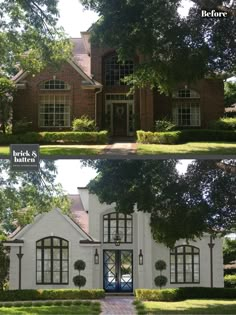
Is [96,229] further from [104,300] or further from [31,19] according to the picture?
[31,19]

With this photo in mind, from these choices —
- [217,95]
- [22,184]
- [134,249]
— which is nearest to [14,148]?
[22,184]

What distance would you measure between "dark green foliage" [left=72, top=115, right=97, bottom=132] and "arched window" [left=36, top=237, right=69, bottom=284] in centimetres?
138

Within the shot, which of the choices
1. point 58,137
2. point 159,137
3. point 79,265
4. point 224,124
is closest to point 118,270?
point 79,265

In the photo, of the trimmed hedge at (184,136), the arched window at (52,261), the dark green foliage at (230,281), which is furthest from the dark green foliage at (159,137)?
the dark green foliage at (230,281)

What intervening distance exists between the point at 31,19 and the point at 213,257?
3.70m

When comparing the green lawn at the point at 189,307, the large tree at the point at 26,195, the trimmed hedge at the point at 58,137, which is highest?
the trimmed hedge at the point at 58,137

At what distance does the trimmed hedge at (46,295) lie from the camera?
23.0 ft

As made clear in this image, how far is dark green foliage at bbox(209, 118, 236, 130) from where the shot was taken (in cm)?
752

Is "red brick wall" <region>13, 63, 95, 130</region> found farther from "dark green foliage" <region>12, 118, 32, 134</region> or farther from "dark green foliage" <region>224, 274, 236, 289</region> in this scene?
"dark green foliage" <region>224, 274, 236, 289</region>

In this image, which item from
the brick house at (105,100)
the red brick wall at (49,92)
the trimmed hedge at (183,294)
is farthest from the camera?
the red brick wall at (49,92)

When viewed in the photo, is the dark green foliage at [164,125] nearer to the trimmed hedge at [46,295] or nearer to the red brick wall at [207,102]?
the red brick wall at [207,102]

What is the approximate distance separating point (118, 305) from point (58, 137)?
217 cm

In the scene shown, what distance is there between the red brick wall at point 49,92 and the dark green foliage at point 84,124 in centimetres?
9

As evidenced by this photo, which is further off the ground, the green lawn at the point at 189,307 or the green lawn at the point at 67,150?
the green lawn at the point at 67,150
